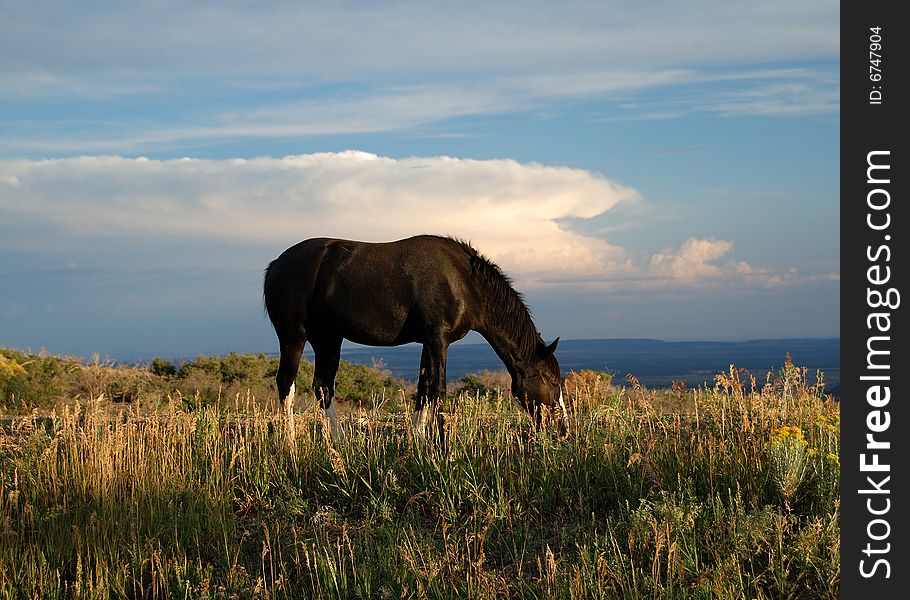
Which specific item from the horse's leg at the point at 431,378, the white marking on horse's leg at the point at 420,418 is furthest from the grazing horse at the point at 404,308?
the white marking on horse's leg at the point at 420,418

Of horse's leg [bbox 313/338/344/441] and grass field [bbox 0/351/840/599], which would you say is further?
horse's leg [bbox 313/338/344/441]

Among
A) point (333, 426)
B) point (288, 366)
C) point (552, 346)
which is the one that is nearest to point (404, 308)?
point (333, 426)

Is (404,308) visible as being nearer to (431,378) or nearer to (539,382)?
(431,378)

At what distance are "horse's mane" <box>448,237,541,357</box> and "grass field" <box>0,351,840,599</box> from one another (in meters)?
1.71

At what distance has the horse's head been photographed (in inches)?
444

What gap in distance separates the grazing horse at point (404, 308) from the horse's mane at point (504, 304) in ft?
0.04

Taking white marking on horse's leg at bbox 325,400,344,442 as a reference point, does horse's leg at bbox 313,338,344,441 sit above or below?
above

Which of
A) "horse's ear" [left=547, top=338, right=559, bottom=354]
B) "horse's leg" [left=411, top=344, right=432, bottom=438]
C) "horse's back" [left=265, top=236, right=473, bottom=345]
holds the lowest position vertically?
"horse's leg" [left=411, top=344, right=432, bottom=438]

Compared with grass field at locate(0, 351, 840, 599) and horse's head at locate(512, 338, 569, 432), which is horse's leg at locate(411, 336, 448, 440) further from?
horse's head at locate(512, 338, 569, 432)

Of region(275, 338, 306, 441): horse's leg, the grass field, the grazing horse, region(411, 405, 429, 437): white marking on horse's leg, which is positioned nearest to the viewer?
the grass field

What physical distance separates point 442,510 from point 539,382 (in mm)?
3892

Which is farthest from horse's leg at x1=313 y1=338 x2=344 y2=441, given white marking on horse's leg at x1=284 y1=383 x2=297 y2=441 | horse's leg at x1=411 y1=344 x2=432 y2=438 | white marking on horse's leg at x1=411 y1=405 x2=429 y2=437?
white marking on horse's leg at x1=411 y1=405 x2=429 y2=437

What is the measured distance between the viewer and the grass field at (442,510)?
6.41 m

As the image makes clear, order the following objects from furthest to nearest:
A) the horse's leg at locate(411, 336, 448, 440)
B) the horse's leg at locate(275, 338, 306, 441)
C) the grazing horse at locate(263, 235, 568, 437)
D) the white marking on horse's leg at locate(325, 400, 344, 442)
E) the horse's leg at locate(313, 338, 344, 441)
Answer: the horse's leg at locate(313, 338, 344, 441), the horse's leg at locate(275, 338, 306, 441), the grazing horse at locate(263, 235, 568, 437), the horse's leg at locate(411, 336, 448, 440), the white marking on horse's leg at locate(325, 400, 344, 442)
